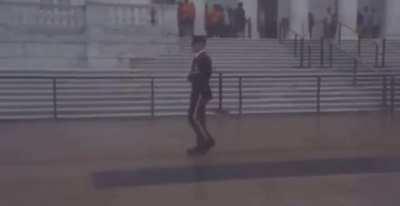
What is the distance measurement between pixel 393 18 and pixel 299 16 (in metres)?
4.16

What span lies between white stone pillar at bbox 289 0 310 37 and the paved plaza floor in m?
15.2

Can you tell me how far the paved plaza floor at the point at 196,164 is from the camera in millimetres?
7133

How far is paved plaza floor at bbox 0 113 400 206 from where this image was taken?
713cm

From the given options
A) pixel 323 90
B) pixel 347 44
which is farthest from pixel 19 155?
pixel 347 44

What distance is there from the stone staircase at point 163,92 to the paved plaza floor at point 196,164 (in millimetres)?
1171

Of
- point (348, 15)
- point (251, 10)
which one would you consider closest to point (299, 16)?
point (348, 15)

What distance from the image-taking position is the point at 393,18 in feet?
91.7

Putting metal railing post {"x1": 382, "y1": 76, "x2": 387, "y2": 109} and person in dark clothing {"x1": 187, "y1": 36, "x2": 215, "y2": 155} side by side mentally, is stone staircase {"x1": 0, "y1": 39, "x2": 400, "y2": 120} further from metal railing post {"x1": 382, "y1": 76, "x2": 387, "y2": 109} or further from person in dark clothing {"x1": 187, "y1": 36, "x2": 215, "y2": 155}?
person in dark clothing {"x1": 187, "y1": 36, "x2": 215, "y2": 155}

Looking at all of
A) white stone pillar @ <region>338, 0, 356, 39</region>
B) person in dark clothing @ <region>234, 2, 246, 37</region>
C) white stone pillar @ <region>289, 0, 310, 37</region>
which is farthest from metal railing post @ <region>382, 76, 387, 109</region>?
white stone pillar @ <region>289, 0, 310, 37</region>

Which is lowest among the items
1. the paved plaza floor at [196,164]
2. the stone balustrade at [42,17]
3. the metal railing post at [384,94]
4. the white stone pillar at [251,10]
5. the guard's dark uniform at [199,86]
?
the paved plaza floor at [196,164]

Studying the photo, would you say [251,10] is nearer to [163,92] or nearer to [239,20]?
[239,20]

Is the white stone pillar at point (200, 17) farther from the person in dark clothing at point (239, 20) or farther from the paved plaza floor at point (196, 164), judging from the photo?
the paved plaza floor at point (196, 164)

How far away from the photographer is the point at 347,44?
23578 mm

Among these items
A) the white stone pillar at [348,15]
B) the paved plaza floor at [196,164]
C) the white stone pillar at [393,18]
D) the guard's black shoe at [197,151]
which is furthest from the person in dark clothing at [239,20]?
the guard's black shoe at [197,151]
